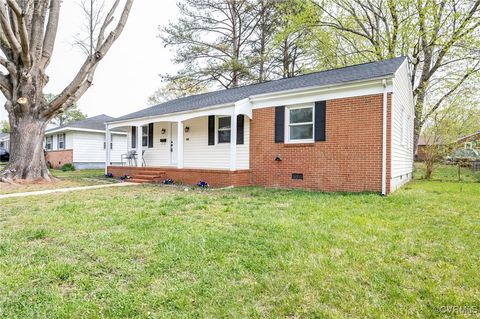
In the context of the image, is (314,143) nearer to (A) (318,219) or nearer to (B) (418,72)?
(A) (318,219)

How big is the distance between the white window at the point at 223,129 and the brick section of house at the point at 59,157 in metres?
14.8

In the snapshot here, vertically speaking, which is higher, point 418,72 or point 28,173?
point 418,72

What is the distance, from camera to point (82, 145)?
21.2m

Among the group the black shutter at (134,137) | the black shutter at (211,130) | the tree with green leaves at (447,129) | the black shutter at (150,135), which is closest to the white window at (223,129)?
the black shutter at (211,130)

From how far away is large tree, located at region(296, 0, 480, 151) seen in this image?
48.3 ft

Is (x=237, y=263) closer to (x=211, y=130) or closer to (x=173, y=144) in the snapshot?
(x=211, y=130)

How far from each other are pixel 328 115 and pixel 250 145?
2.96 meters

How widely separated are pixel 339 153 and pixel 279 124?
86.1 inches

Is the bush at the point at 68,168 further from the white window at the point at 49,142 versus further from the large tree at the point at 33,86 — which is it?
the large tree at the point at 33,86

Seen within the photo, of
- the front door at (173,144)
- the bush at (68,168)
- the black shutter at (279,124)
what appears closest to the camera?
the black shutter at (279,124)

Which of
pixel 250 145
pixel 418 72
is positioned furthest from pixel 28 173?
pixel 418 72

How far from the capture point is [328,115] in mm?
8570

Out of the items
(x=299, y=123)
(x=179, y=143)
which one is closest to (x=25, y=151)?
(x=179, y=143)

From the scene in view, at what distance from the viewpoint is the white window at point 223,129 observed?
11.2 m
